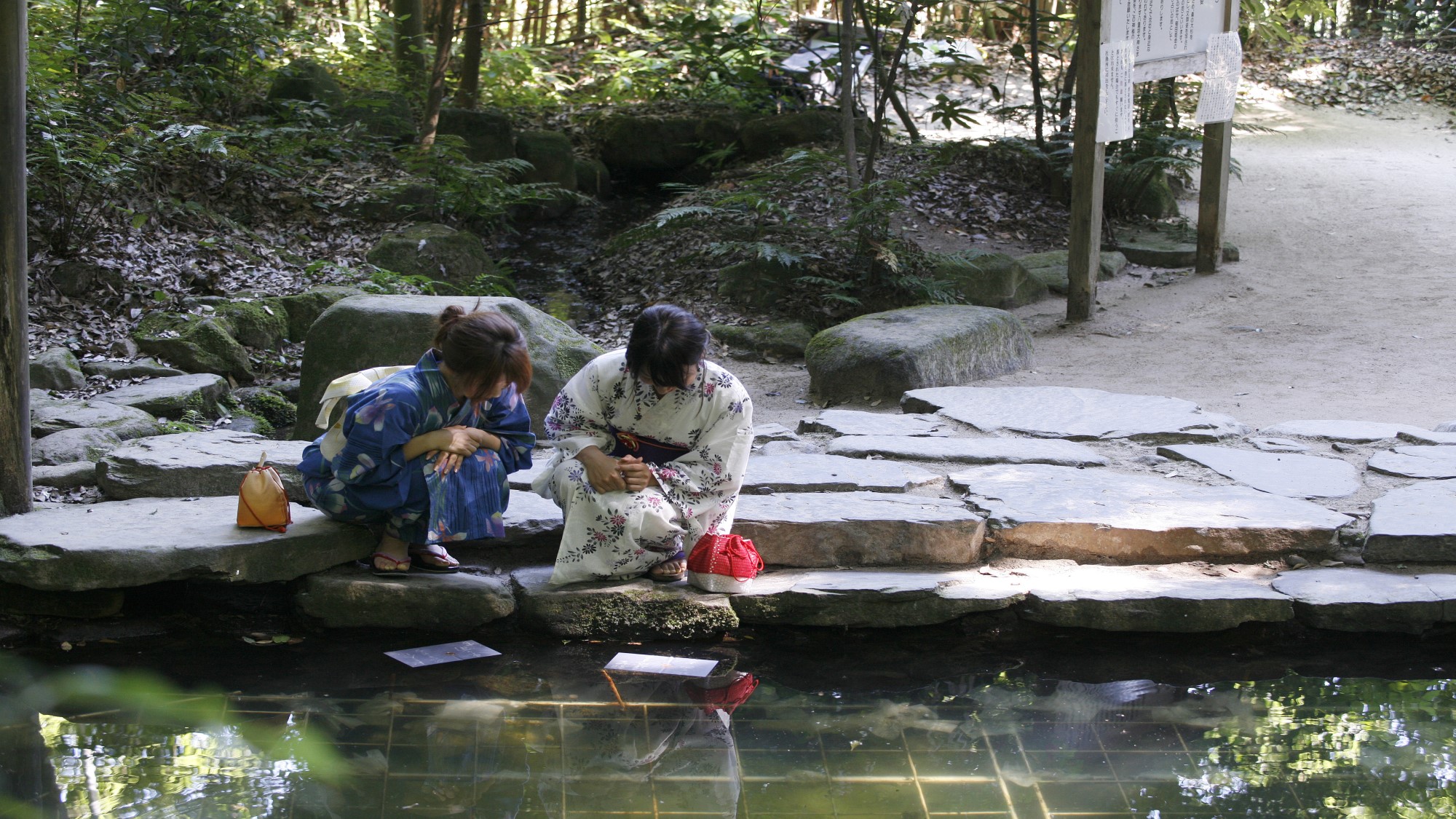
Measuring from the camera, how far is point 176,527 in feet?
11.4

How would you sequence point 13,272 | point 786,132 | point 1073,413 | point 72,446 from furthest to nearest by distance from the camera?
point 786,132
point 1073,413
point 72,446
point 13,272

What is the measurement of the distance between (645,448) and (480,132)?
8.77m

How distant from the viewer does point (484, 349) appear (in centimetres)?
310

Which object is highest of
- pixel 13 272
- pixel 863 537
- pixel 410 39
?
pixel 410 39

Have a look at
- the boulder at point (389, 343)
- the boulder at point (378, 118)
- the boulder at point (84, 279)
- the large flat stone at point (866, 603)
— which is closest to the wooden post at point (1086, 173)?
the boulder at point (389, 343)

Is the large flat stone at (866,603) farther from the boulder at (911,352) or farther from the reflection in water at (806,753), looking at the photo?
the boulder at (911,352)

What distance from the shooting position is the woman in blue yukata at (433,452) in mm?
3213

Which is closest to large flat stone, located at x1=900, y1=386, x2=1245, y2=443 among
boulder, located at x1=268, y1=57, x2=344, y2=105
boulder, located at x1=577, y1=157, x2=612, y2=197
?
boulder, located at x1=577, y1=157, x2=612, y2=197

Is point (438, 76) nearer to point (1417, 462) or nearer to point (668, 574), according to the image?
point (668, 574)

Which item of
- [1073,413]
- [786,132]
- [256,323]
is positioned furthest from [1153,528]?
[786,132]

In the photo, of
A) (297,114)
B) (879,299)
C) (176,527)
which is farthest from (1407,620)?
(297,114)

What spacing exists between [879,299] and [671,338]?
17.6 feet

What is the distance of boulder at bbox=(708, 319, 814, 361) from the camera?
24.7ft

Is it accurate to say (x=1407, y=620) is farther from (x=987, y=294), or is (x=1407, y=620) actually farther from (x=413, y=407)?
Result: (x=987, y=294)
